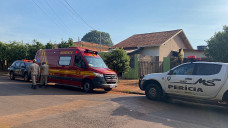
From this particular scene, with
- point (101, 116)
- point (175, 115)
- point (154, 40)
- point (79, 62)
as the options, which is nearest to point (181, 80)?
point (175, 115)

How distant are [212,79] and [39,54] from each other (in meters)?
11.5

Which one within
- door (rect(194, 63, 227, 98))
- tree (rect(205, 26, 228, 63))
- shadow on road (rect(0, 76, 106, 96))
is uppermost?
tree (rect(205, 26, 228, 63))

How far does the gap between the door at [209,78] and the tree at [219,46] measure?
6426 millimetres

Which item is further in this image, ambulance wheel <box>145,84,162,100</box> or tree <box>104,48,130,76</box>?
tree <box>104,48,130,76</box>

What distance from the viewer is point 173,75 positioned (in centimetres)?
757

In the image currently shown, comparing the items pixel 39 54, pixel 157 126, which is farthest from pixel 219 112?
pixel 39 54

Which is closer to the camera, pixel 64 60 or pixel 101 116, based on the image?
pixel 101 116

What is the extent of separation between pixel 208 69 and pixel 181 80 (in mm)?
1076

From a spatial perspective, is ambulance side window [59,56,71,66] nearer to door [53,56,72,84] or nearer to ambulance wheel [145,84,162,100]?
door [53,56,72,84]

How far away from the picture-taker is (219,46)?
39.8 feet

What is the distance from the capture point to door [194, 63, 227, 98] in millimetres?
6309

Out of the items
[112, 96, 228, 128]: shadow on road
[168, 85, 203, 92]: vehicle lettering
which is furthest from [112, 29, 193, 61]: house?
[112, 96, 228, 128]: shadow on road

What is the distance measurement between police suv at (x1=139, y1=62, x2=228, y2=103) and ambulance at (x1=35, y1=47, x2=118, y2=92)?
2.49 metres

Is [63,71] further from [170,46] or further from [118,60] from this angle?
[170,46]
